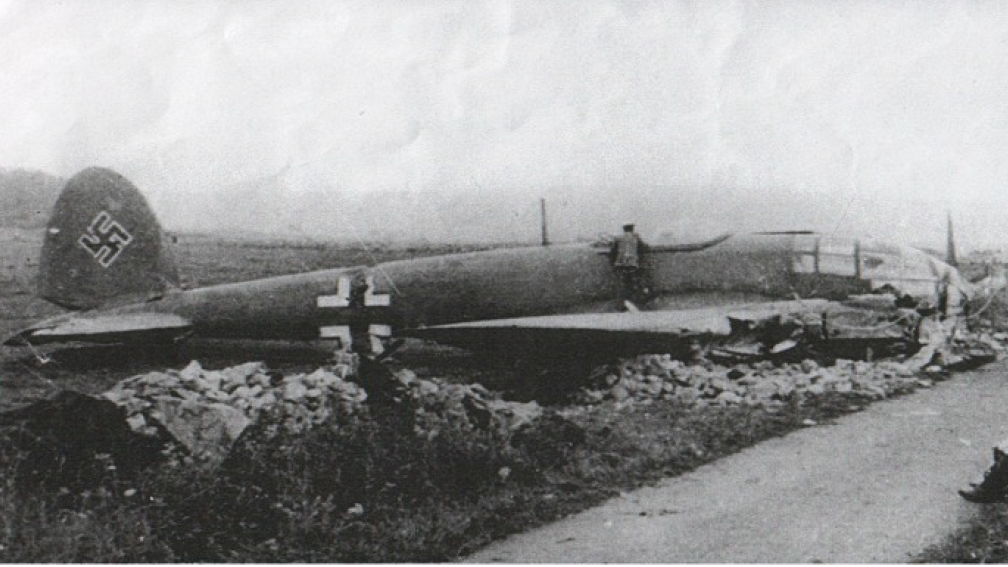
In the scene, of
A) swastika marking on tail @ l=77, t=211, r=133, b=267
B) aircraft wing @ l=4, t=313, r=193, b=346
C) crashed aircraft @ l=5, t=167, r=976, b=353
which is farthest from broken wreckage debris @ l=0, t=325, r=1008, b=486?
swastika marking on tail @ l=77, t=211, r=133, b=267

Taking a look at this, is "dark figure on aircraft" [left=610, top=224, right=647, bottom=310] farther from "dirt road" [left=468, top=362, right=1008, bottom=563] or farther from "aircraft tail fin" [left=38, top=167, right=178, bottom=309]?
"aircraft tail fin" [left=38, top=167, right=178, bottom=309]

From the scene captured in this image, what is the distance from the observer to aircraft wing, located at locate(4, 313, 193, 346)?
6.66 metres

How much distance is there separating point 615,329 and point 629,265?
1284 millimetres

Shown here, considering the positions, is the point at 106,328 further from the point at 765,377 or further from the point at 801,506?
the point at 801,506

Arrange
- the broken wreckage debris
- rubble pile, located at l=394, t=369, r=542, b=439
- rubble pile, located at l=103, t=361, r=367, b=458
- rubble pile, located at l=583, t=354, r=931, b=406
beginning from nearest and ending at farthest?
the broken wreckage debris, rubble pile, located at l=103, t=361, r=367, b=458, rubble pile, located at l=394, t=369, r=542, b=439, rubble pile, located at l=583, t=354, r=931, b=406

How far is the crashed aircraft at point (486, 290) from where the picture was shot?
23.7 feet

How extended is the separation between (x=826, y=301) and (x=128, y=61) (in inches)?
265

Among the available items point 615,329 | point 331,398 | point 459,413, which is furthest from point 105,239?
point 615,329

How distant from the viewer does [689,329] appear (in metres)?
6.93

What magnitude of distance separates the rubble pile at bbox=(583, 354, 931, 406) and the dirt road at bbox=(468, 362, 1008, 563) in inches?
36.4

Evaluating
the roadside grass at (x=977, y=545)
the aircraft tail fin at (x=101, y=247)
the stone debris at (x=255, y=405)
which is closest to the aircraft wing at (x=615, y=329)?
the stone debris at (x=255, y=405)

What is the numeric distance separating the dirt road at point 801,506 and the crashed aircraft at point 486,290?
2340 mm

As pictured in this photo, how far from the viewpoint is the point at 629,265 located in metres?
8.17

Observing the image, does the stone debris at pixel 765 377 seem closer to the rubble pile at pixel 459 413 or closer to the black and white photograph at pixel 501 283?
the black and white photograph at pixel 501 283
